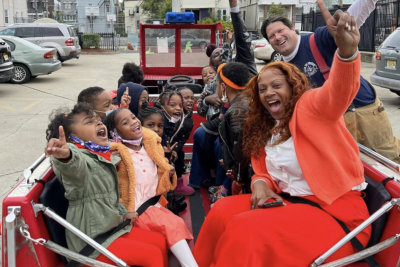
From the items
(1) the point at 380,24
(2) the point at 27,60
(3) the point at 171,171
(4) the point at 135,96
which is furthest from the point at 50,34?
(3) the point at 171,171

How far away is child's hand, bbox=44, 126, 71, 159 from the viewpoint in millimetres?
1905

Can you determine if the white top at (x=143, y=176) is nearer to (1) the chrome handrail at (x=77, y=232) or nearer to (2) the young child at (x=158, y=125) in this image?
(2) the young child at (x=158, y=125)

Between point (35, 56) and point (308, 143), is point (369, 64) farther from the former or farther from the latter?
point (308, 143)

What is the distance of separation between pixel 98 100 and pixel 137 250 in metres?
1.63

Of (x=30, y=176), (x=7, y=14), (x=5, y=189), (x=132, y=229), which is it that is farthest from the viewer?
(x=7, y=14)

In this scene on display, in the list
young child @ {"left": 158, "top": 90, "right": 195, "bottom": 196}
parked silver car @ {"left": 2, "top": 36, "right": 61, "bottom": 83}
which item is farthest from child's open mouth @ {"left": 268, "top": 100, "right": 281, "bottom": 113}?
parked silver car @ {"left": 2, "top": 36, "right": 61, "bottom": 83}

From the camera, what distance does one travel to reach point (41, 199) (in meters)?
2.11

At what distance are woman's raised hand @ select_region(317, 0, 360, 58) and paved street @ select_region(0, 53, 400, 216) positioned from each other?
426 cm

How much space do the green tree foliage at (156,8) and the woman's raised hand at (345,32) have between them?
4502 cm

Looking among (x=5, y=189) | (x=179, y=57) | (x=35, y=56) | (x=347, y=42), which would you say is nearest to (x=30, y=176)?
(x=347, y=42)

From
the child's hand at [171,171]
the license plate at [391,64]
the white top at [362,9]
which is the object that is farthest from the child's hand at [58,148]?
the license plate at [391,64]

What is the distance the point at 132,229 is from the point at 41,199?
22.2 inches

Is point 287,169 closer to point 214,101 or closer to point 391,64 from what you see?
point 214,101

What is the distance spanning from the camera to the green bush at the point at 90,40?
28.1 m
